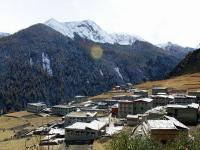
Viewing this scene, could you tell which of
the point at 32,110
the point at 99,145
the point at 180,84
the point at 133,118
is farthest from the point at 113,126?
the point at 180,84

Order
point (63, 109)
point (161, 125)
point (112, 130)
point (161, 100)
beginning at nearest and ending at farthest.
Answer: point (161, 125)
point (112, 130)
point (161, 100)
point (63, 109)

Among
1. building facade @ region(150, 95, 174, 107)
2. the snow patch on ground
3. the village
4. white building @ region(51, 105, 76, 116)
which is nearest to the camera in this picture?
the village

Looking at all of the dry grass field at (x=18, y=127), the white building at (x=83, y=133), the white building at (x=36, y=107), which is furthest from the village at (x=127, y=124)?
the white building at (x=36, y=107)

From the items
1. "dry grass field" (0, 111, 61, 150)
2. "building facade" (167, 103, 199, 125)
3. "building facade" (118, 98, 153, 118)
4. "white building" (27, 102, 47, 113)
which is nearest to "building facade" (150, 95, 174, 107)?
"building facade" (118, 98, 153, 118)

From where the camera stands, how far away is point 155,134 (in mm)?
75188

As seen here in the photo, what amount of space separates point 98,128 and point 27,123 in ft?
183

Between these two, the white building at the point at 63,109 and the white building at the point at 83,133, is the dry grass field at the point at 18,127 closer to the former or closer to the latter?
the white building at the point at 63,109

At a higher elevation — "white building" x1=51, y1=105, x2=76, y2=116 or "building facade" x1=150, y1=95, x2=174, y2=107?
"building facade" x1=150, y1=95, x2=174, y2=107

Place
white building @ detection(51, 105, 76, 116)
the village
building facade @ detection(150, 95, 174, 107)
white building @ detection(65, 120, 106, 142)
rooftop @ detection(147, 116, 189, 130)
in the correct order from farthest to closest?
white building @ detection(51, 105, 76, 116) → building facade @ detection(150, 95, 174, 107) → white building @ detection(65, 120, 106, 142) → the village → rooftop @ detection(147, 116, 189, 130)

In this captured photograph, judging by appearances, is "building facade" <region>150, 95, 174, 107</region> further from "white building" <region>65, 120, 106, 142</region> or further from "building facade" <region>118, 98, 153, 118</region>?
"white building" <region>65, 120, 106, 142</region>

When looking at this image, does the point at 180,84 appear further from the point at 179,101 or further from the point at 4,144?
the point at 4,144

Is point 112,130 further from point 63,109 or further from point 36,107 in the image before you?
point 36,107

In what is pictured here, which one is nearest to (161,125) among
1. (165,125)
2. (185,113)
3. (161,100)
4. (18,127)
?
(165,125)

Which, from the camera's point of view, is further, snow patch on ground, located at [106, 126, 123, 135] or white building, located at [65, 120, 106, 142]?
snow patch on ground, located at [106, 126, 123, 135]
